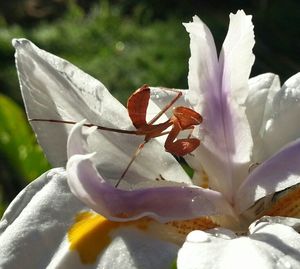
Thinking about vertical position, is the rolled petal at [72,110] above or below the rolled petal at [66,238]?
above

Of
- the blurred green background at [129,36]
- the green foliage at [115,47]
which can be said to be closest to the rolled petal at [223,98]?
the blurred green background at [129,36]

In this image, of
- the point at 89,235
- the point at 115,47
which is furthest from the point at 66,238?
the point at 115,47

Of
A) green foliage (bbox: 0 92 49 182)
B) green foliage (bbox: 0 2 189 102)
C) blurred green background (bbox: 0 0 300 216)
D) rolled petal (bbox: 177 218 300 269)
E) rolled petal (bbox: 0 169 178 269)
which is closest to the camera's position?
rolled petal (bbox: 177 218 300 269)

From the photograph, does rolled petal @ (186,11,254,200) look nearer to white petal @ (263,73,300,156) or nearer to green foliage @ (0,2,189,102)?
white petal @ (263,73,300,156)

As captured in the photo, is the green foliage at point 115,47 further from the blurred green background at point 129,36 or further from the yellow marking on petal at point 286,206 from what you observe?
the yellow marking on petal at point 286,206

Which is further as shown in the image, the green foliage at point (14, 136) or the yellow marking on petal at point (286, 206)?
the green foliage at point (14, 136)

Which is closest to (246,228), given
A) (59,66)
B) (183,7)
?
(59,66)

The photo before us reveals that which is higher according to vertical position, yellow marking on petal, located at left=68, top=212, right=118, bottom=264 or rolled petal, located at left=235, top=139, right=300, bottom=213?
rolled petal, located at left=235, top=139, right=300, bottom=213

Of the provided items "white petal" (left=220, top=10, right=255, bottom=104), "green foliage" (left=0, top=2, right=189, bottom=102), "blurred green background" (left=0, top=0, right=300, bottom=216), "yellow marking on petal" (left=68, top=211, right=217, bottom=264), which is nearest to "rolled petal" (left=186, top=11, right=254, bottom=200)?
"white petal" (left=220, top=10, right=255, bottom=104)
